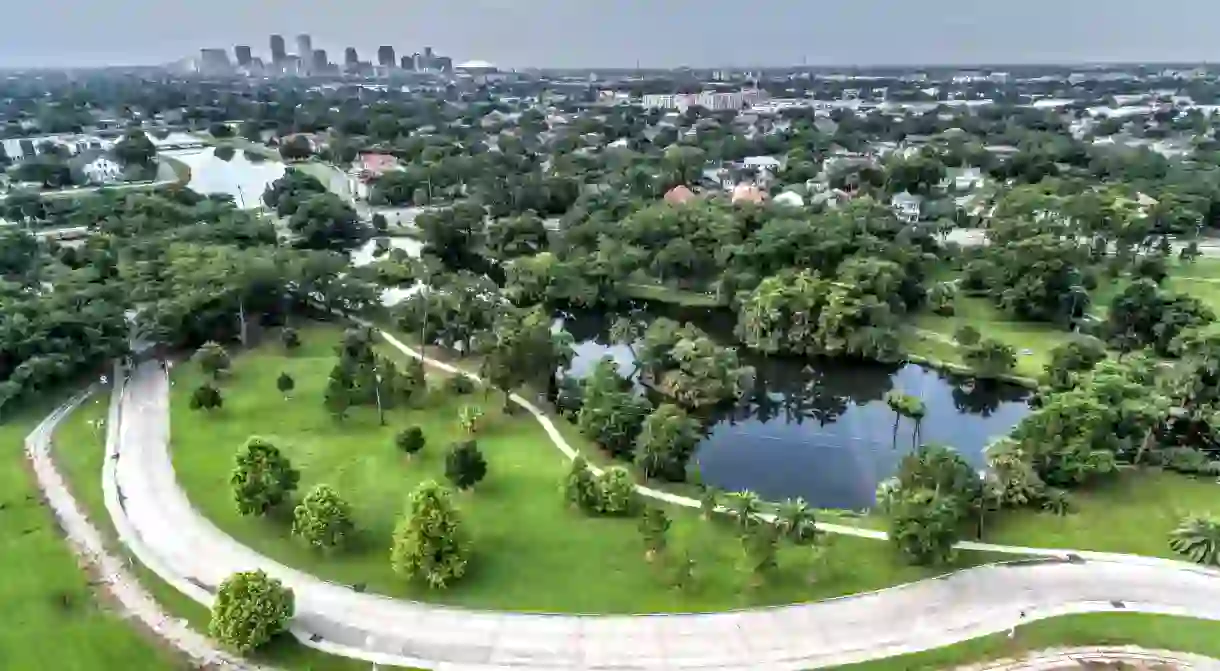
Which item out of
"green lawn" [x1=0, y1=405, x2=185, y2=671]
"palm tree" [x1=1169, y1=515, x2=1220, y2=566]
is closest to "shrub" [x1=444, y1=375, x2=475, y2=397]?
"green lawn" [x1=0, y1=405, x2=185, y2=671]

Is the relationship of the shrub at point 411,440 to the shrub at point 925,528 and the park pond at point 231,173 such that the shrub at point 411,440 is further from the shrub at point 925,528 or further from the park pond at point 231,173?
the park pond at point 231,173

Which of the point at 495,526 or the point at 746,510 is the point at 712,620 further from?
the point at 495,526

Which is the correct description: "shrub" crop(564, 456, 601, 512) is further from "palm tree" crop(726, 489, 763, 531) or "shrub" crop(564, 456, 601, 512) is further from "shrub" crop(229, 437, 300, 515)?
"shrub" crop(229, 437, 300, 515)

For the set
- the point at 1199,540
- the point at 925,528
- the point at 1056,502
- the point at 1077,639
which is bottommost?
the point at 1077,639

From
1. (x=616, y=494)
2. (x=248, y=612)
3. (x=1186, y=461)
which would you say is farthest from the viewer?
(x=1186, y=461)

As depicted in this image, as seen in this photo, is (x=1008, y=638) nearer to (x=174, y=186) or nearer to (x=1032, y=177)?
(x=1032, y=177)

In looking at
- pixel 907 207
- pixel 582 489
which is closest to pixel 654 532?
pixel 582 489

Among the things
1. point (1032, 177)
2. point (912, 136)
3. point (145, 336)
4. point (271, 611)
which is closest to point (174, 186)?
point (145, 336)

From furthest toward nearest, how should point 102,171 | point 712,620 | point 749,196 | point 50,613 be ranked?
point 102,171 → point 749,196 → point 50,613 → point 712,620
